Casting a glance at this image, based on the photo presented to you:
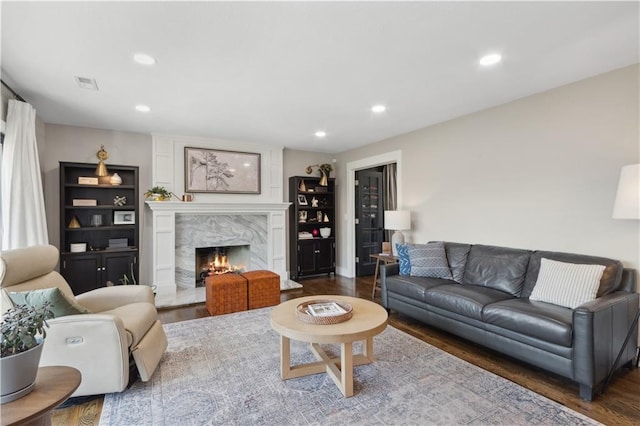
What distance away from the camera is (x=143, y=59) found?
2.48 meters

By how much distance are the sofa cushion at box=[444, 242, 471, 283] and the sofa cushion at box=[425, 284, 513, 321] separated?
329 mm

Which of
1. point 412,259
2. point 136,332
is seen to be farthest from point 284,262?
point 136,332

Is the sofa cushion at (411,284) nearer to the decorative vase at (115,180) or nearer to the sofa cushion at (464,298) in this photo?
the sofa cushion at (464,298)

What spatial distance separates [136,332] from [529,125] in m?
4.12

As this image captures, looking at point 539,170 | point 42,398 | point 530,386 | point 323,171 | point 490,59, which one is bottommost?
point 530,386

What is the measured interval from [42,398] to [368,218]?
5428 millimetres

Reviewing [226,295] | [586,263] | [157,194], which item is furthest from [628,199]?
[157,194]

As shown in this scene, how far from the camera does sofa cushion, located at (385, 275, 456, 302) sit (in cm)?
332

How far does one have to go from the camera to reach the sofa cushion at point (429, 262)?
3648mm

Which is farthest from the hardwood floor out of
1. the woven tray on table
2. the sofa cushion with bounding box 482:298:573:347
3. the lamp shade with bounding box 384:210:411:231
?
the lamp shade with bounding box 384:210:411:231

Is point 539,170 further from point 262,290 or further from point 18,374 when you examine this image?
point 18,374

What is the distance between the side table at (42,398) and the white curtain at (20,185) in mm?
2174

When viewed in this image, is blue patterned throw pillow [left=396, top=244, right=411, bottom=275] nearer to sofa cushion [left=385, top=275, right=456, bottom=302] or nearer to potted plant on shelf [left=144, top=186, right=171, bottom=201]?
sofa cushion [left=385, top=275, right=456, bottom=302]

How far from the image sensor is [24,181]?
307 cm
